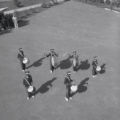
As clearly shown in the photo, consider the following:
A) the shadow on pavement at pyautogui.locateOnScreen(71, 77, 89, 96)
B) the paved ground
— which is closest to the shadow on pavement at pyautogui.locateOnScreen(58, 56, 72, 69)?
the paved ground

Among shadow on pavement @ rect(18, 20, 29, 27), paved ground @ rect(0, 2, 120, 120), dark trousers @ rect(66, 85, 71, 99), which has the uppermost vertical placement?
dark trousers @ rect(66, 85, 71, 99)

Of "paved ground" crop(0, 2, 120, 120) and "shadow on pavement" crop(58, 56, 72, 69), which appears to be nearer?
"paved ground" crop(0, 2, 120, 120)

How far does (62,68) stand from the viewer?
19062 millimetres

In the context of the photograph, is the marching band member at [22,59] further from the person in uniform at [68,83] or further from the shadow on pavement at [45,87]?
the person in uniform at [68,83]

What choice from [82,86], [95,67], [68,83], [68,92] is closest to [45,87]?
[68,92]

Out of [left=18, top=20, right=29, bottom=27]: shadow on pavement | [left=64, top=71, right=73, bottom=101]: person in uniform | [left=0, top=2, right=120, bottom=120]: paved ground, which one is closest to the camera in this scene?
[left=0, top=2, right=120, bottom=120]: paved ground

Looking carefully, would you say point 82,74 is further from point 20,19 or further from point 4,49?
point 20,19

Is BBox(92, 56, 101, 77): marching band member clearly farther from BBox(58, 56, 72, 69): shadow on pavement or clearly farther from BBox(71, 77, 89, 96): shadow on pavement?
BBox(58, 56, 72, 69): shadow on pavement

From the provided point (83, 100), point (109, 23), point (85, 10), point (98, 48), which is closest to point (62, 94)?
point (83, 100)

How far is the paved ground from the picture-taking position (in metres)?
14.4

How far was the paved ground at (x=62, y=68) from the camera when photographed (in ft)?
47.3

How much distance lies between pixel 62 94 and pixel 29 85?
2427 mm

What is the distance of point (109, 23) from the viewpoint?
97.9 ft

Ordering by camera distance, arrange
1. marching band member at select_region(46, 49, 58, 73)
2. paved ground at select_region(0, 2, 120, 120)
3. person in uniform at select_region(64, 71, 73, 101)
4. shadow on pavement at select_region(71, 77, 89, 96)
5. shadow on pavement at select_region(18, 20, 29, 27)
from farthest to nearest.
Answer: shadow on pavement at select_region(18, 20, 29, 27) → marching band member at select_region(46, 49, 58, 73) → shadow on pavement at select_region(71, 77, 89, 96) → person in uniform at select_region(64, 71, 73, 101) → paved ground at select_region(0, 2, 120, 120)
